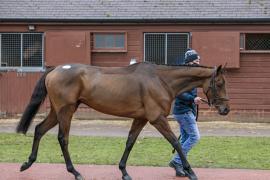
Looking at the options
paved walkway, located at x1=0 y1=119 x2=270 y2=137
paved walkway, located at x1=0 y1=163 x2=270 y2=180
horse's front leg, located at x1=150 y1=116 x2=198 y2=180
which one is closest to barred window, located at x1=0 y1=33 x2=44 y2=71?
paved walkway, located at x1=0 y1=119 x2=270 y2=137

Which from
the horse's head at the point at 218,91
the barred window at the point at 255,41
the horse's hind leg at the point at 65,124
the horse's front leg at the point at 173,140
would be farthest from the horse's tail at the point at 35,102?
the barred window at the point at 255,41

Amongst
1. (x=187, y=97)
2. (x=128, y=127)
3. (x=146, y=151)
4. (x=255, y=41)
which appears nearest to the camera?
(x=187, y=97)

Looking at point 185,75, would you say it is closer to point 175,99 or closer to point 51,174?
point 175,99

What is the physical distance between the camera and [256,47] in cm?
1956

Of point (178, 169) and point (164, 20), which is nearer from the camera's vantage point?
point (178, 169)

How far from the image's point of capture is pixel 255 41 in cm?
1961

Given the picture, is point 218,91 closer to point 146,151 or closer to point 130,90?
point 130,90

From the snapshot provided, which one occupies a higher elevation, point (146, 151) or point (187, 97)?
point (187, 97)

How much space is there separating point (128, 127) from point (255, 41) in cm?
527

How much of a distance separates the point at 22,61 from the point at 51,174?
11154 millimetres

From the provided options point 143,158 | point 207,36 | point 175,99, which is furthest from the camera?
point 207,36

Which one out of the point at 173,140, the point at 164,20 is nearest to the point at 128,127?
the point at 164,20

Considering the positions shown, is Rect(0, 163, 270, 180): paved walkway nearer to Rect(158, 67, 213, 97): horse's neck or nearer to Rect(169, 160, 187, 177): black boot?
Rect(169, 160, 187, 177): black boot

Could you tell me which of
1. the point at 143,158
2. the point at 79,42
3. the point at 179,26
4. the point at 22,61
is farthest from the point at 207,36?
the point at 143,158
